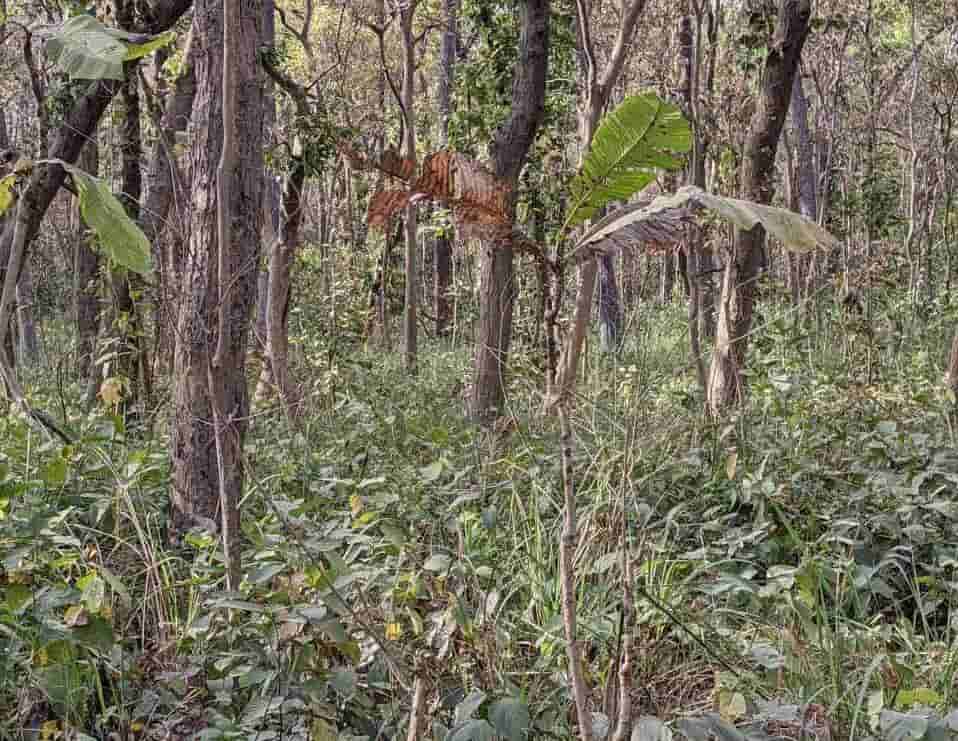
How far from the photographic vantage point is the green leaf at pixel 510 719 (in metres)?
2.24

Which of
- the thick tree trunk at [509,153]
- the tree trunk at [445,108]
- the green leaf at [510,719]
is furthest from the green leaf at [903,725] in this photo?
the tree trunk at [445,108]

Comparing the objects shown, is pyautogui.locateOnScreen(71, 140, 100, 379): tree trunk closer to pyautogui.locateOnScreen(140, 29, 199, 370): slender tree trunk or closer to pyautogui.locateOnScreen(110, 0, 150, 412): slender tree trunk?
pyautogui.locateOnScreen(140, 29, 199, 370): slender tree trunk

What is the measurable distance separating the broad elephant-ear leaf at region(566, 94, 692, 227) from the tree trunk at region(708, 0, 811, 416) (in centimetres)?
442

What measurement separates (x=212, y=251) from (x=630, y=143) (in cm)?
242

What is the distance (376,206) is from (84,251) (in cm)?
729

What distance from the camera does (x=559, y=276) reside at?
71.2 inches

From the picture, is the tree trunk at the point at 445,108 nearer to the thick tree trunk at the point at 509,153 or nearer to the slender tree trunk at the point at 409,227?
the slender tree trunk at the point at 409,227

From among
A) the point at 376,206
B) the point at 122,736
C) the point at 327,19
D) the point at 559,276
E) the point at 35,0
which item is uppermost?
the point at 327,19

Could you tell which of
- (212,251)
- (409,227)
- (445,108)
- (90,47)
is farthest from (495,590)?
(445,108)

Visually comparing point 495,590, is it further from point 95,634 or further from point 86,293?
point 86,293

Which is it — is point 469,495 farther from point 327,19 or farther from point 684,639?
point 327,19

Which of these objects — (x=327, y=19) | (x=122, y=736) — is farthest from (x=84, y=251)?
(x=327, y=19)

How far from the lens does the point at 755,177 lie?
20.9 ft

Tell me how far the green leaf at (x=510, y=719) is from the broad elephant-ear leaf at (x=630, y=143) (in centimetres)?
106
